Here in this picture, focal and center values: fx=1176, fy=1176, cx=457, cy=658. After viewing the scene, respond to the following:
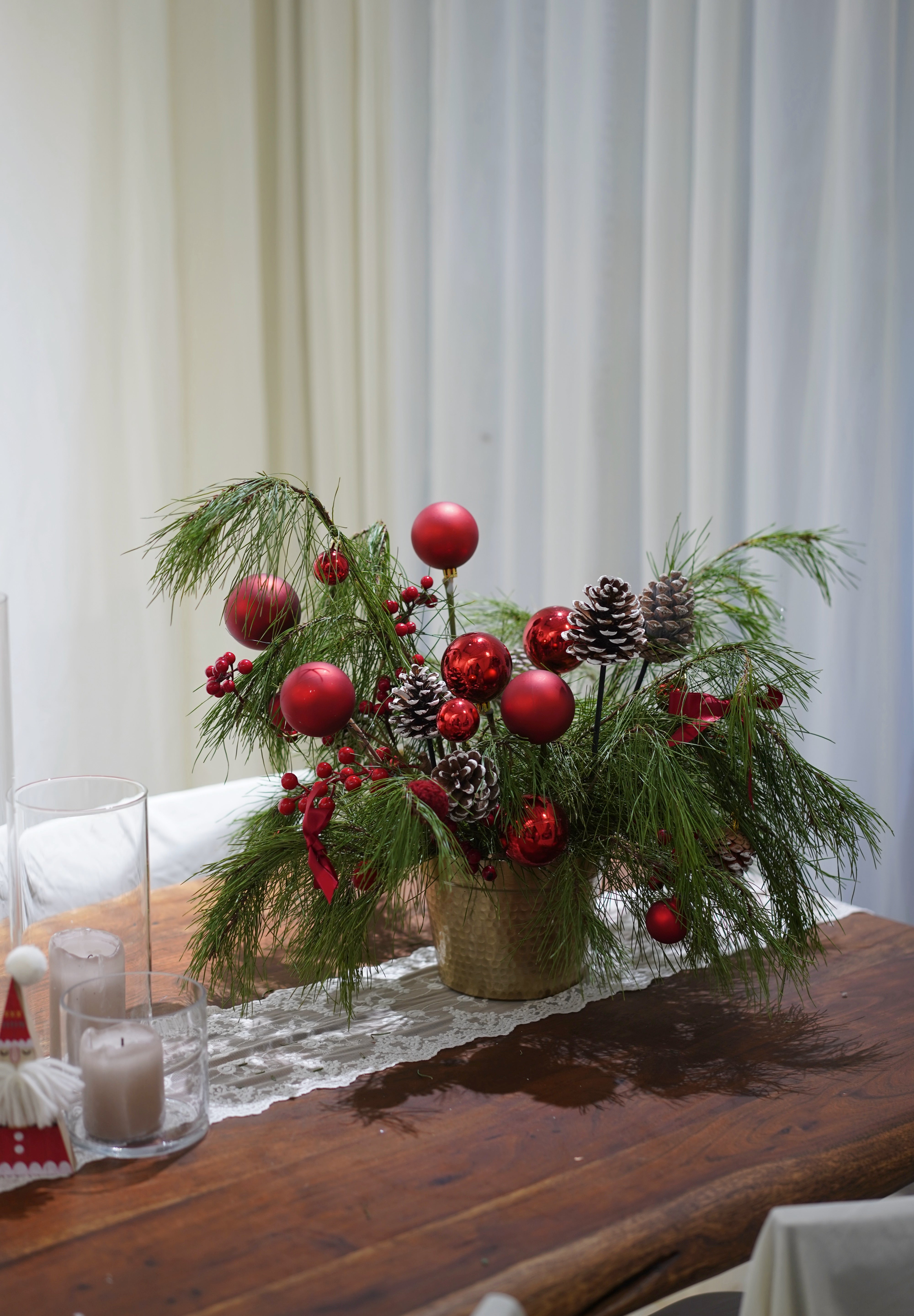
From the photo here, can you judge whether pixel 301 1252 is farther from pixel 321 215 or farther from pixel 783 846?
pixel 321 215

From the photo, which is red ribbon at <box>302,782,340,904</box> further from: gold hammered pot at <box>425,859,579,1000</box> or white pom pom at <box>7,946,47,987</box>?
white pom pom at <box>7,946,47,987</box>

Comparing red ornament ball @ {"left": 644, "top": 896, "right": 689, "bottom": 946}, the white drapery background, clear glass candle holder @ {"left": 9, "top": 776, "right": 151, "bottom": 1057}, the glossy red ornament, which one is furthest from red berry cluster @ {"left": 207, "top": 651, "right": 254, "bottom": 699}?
the white drapery background

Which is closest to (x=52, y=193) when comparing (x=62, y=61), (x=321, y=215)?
(x=62, y=61)

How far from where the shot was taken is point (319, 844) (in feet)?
2.64

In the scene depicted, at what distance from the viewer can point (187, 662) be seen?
269cm

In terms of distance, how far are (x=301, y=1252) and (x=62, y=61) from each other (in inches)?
93.1

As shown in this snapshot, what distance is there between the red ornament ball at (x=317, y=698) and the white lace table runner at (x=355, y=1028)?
A: 0.22m

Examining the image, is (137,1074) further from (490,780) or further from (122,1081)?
(490,780)

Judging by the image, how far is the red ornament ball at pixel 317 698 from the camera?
0.81m

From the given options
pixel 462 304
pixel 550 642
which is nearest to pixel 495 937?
pixel 550 642

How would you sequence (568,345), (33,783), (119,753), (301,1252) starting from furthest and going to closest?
(119,753), (568,345), (33,783), (301,1252)

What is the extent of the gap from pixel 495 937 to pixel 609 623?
253 mm

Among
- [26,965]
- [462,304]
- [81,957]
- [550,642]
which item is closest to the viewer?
[26,965]

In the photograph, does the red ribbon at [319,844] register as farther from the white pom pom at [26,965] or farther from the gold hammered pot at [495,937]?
the white pom pom at [26,965]
